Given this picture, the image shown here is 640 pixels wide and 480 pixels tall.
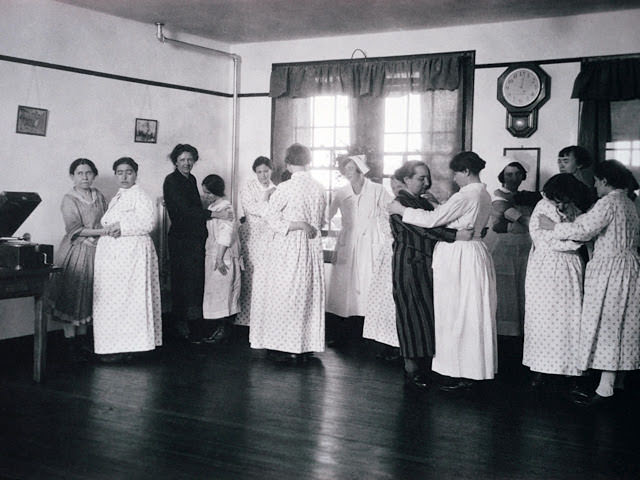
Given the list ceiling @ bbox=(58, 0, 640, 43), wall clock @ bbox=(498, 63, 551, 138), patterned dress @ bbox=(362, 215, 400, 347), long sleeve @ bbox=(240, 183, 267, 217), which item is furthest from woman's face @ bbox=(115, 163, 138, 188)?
wall clock @ bbox=(498, 63, 551, 138)

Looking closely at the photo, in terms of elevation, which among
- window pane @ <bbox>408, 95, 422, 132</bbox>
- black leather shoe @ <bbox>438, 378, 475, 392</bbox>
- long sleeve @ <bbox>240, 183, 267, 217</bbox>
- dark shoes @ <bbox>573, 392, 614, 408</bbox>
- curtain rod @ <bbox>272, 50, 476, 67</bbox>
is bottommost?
dark shoes @ <bbox>573, 392, 614, 408</bbox>

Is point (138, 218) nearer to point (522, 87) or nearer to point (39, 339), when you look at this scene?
point (39, 339)

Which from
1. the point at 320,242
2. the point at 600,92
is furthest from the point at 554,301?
the point at 600,92

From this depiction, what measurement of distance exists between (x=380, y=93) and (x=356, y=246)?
5.63 ft

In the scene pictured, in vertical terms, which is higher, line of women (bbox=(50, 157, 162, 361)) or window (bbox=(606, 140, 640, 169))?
window (bbox=(606, 140, 640, 169))

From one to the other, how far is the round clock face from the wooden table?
426cm

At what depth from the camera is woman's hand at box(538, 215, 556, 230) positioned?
4.73m

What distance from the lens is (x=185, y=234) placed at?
20.9 ft

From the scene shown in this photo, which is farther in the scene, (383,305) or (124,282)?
(383,305)

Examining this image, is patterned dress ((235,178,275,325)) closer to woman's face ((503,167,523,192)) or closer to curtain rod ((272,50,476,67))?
curtain rod ((272,50,476,67))

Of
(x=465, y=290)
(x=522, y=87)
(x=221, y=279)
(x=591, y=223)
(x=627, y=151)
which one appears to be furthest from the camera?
(x=522, y=87)

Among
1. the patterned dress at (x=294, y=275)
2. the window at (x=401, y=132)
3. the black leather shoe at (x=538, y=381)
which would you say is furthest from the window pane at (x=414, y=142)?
the black leather shoe at (x=538, y=381)

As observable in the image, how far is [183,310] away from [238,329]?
0.72 metres

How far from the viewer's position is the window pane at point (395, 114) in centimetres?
718
